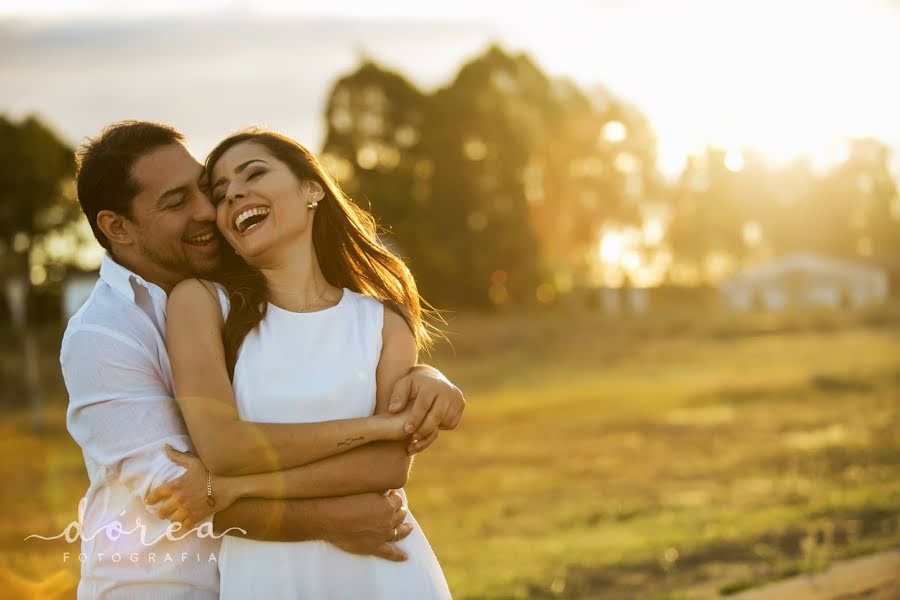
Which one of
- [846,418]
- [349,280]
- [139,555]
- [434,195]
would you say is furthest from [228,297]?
[434,195]

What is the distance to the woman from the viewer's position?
9.01 ft

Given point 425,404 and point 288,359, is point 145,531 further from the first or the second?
point 425,404

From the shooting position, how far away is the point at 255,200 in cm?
293

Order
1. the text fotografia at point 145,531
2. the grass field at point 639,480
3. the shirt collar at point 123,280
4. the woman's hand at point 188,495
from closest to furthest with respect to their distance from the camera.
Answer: the woman's hand at point 188,495, the text fotografia at point 145,531, the shirt collar at point 123,280, the grass field at point 639,480

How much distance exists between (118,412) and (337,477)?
2.02 feet

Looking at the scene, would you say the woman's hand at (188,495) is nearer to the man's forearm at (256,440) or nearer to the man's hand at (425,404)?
the man's forearm at (256,440)

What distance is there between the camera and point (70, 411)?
280 centimetres

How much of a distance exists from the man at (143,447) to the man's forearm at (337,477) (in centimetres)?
3

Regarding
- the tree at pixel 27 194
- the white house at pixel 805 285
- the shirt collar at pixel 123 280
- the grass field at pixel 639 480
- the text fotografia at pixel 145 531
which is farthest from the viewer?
the white house at pixel 805 285

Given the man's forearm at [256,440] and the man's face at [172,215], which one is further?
the man's face at [172,215]

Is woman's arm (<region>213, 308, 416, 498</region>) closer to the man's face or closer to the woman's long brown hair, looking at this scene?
the woman's long brown hair

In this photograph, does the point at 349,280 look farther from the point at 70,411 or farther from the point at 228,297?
the point at 70,411

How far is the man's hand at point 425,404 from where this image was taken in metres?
2.83

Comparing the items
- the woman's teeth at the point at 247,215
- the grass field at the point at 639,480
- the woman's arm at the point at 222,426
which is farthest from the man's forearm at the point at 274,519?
the grass field at the point at 639,480
